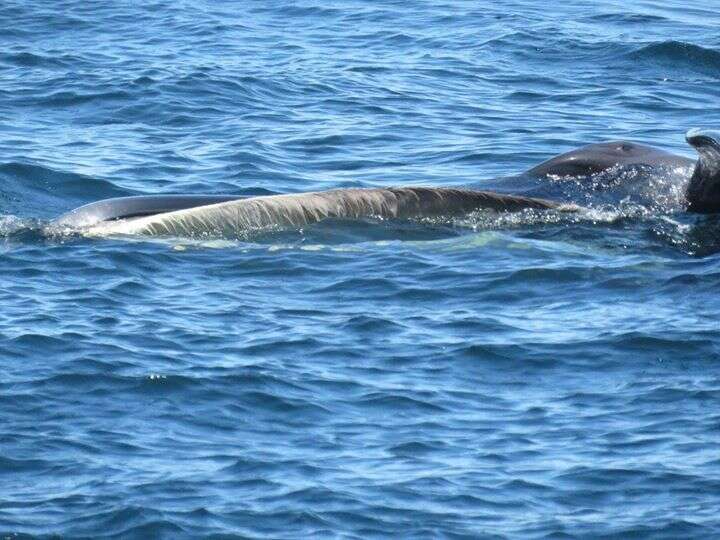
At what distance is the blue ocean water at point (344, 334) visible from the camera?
885cm

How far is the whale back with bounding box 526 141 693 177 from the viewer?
50.5ft

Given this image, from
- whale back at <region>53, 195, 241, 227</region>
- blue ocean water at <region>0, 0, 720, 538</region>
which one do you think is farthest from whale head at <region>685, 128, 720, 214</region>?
whale back at <region>53, 195, 241, 227</region>

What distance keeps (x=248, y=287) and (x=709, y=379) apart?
3939 mm

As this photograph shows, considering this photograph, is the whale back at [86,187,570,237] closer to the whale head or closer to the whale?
the whale

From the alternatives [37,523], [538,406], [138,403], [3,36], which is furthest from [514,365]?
[3,36]

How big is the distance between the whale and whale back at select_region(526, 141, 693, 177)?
0.69 meters

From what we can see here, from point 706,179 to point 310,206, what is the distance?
3669 millimetres

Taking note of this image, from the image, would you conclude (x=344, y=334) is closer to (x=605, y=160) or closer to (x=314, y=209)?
(x=314, y=209)

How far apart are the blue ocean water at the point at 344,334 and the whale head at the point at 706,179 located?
0.89 feet

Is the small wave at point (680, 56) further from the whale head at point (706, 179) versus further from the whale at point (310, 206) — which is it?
the whale at point (310, 206)

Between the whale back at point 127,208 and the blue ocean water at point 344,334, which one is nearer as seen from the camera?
the blue ocean water at point 344,334

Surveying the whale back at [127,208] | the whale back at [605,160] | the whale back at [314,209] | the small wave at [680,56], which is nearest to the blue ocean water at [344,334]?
the whale back at [314,209]

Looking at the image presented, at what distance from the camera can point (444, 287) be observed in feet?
42.0

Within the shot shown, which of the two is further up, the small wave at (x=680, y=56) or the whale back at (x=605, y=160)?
the whale back at (x=605, y=160)
